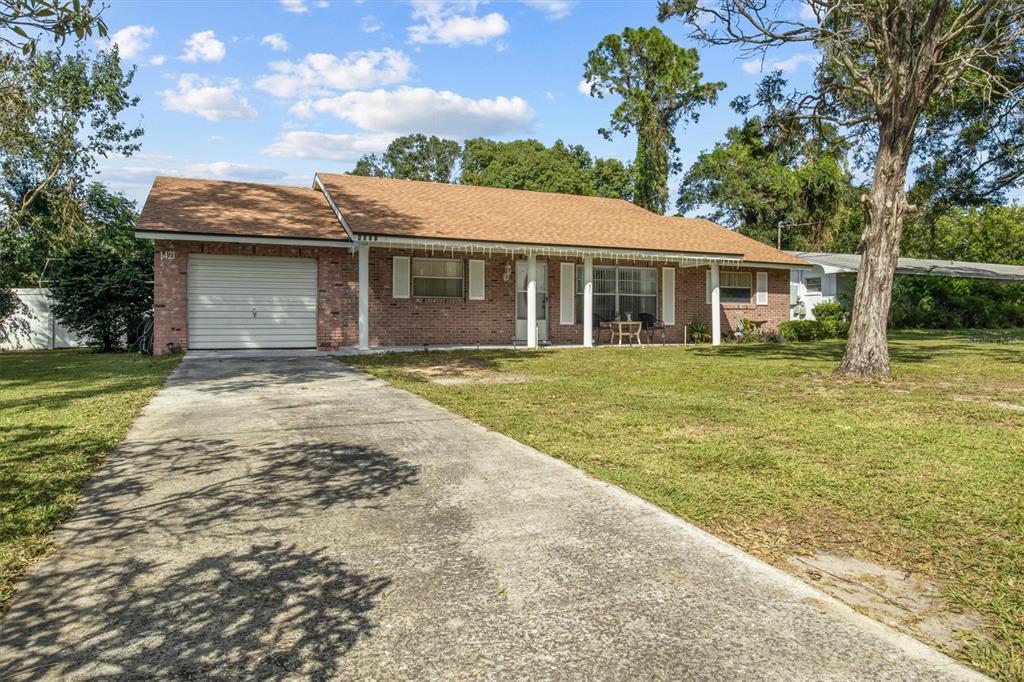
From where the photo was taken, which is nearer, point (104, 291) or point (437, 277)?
point (104, 291)

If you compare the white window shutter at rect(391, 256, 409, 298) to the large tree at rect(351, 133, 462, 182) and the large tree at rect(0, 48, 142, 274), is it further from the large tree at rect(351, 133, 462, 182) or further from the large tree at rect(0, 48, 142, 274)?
the large tree at rect(351, 133, 462, 182)

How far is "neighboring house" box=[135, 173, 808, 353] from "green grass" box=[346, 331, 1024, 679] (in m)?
4.74

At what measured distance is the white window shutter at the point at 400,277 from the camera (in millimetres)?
16922

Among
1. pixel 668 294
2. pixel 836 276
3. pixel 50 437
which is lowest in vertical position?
pixel 50 437

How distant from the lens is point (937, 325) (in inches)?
1114

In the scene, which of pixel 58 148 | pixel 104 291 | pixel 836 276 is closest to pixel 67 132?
pixel 58 148

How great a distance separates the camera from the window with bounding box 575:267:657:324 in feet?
64.1

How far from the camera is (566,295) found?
1908 cm

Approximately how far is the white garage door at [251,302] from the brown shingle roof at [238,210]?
76 cm

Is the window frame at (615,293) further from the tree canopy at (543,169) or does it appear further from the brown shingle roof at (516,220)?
the tree canopy at (543,169)

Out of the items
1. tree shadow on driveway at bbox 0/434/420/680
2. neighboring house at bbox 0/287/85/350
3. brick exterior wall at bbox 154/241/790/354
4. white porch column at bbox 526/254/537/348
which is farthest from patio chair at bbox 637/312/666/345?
neighboring house at bbox 0/287/85/350

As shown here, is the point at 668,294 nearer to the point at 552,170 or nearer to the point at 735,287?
the point at 735,287

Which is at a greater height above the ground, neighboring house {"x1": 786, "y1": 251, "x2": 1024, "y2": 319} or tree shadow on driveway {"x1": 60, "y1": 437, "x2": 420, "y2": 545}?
neighboring house {"x1": 786, "y1": 251, "x2": 1024, "y2": 319}

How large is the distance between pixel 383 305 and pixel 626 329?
7.20 m
